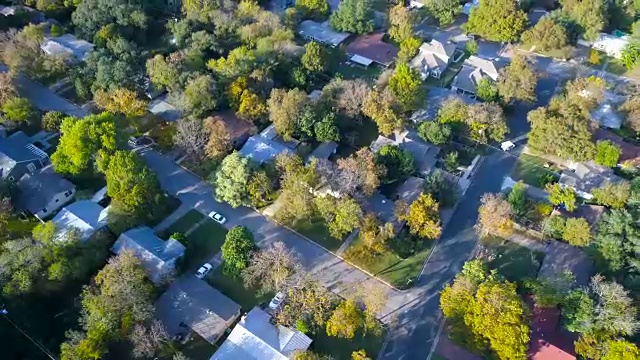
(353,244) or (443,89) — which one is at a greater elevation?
(443,89)

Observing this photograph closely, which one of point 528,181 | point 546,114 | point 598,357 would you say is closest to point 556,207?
point 528,181

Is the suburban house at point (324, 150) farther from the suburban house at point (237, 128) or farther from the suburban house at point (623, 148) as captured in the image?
the suburban house at point (623, 148)

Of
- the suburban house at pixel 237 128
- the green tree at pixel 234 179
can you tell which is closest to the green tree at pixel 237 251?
the green tree at pixel 234 179

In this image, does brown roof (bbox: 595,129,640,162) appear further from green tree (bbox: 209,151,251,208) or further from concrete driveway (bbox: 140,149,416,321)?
green tree (bbox: 209,151,251,208)

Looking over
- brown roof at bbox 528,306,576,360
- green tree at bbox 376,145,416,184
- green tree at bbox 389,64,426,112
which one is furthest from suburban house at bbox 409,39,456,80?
brown roof at bbox 528,306,576,360

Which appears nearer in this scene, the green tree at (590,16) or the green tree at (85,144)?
the green tree at (85,144)

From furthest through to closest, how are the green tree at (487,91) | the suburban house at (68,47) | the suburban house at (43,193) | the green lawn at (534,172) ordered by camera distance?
1. the suburban house at (68,47)
2. the green tree at (487,91)
3. the green lawn at (534,172)
4. the suburban house at (43,193)

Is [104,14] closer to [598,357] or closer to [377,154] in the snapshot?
[377,154]
